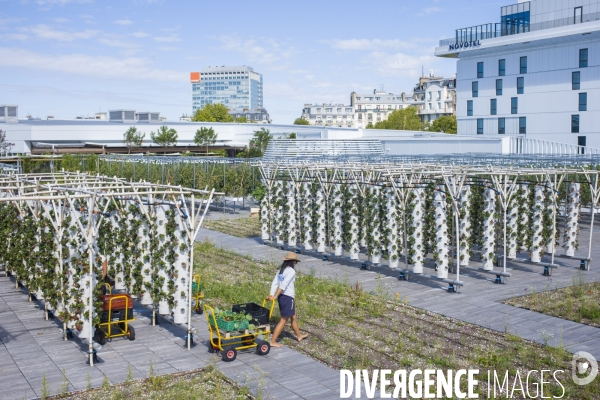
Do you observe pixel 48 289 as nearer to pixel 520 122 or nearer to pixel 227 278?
pixel 227 278

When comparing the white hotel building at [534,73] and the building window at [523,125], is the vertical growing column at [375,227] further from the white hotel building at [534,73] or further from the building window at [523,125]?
the building window at [523,125]

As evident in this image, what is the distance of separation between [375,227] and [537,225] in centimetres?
440

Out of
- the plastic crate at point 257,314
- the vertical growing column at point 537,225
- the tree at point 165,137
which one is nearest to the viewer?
the plastic crate at point 257,314

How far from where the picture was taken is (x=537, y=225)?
17672 mm

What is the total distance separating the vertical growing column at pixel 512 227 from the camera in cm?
1752

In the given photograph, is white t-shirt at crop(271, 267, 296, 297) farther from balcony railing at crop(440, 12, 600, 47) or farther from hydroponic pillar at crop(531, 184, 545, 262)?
balcony railing at crop(440, 12, 600, 47)

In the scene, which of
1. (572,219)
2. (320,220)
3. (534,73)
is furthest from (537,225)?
(534,73)

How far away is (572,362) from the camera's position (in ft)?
33.9

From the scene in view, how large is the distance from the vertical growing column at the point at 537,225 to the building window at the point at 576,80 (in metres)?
31.0

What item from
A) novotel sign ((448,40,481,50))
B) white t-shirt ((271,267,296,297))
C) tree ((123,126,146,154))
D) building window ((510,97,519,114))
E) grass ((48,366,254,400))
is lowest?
grass ((48,366,254,400))

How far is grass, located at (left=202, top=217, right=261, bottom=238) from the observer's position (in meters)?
25.9

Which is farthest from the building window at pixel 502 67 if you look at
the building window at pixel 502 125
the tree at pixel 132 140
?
the tree at pixel 132 140

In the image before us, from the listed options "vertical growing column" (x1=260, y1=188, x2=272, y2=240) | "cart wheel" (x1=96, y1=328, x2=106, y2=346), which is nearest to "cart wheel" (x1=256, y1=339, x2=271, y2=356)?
"cart wheel" (x1=96, y1=328, x2=106, y2=346)

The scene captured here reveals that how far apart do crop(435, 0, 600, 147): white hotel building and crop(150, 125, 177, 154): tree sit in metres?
25.9
